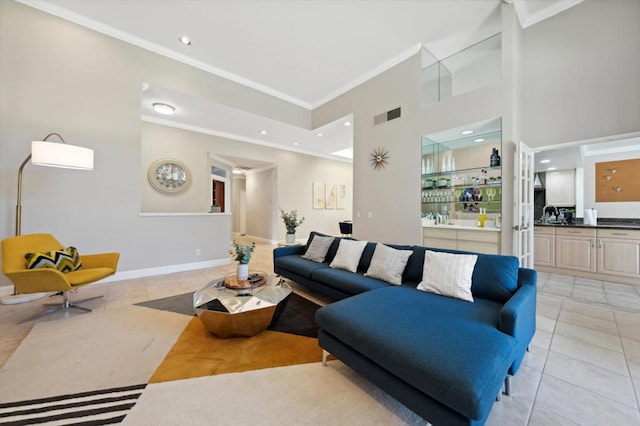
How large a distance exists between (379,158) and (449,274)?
295 centimetres

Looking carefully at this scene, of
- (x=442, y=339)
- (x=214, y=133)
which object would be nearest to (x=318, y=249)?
(x=442, y=339)

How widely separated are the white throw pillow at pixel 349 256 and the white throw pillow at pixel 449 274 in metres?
0.84

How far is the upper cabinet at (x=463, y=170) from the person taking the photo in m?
3.54

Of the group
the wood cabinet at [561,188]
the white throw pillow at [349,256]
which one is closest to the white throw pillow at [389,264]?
the white throw pillow at [349,256]

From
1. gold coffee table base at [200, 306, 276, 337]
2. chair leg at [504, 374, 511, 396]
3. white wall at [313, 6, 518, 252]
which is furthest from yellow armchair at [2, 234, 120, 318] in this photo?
white wall at [313, 6, 518, 252]

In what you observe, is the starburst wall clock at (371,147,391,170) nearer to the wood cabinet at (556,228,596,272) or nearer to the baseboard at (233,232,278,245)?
the wood cabinet at (556,228,596,272)

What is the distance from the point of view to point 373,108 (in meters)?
4.69

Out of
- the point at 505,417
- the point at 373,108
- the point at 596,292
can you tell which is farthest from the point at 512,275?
the point at 373,108

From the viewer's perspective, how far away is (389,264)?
254 centimetres

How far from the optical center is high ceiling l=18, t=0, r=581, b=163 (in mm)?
3223

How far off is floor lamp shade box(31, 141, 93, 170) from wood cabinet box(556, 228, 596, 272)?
7.22 metres

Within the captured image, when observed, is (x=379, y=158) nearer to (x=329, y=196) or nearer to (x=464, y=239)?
(x=464, y=239)

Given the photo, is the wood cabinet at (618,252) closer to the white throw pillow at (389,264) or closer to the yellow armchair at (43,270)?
the white throw pillow at (389,264)

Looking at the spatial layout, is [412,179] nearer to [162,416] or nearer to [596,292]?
[596,292]
